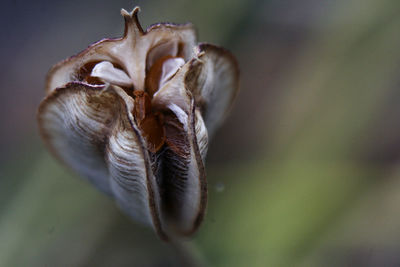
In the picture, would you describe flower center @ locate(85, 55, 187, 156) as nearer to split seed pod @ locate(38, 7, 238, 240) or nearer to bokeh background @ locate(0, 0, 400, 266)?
split seed pod @ locate(38, 7, 238, 240)

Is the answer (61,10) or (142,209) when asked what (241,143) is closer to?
(142,209)

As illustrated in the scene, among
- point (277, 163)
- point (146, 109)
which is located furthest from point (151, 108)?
point (277, 163)

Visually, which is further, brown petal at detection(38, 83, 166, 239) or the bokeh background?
the bokeh background

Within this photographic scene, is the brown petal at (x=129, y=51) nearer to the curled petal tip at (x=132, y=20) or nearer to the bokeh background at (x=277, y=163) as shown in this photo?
the curled petal tip at (x=132, y=20)

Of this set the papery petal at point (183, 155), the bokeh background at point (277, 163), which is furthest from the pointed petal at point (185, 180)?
the bokeh background at point (277, 163)

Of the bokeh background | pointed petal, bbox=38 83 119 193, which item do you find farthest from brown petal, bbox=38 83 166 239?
the bokeh background

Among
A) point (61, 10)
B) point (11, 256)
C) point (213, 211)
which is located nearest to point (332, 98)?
point (213, 211)
